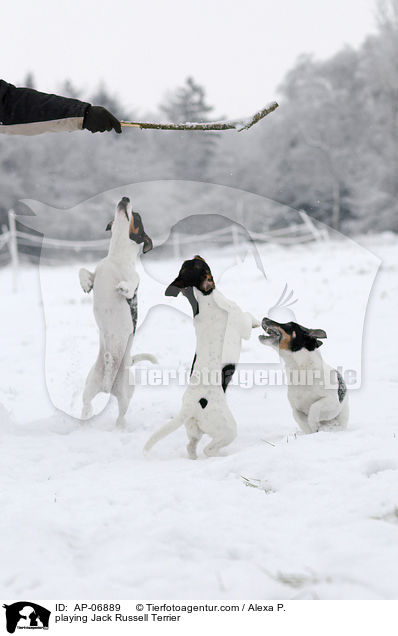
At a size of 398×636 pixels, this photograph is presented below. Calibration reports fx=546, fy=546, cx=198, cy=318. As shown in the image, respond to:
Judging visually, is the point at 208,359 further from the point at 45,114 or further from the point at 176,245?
the point at 45,114

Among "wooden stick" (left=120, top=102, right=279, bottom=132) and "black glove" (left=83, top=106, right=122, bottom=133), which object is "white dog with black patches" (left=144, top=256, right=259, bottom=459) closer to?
"wooden stick" (left=120, top=102, right=279, bottom=132)

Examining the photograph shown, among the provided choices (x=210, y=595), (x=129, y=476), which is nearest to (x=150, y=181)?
(x=129, y=476)

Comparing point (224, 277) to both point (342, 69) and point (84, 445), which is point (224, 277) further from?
point (342, 69)

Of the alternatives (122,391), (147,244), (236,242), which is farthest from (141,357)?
(236,242)

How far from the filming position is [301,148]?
26.9 meters

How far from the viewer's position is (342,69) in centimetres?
2856

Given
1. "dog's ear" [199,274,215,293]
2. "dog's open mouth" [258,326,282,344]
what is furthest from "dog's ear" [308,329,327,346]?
"dog's ear" [199,274,215,293]

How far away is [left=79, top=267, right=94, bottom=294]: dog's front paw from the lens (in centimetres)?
379

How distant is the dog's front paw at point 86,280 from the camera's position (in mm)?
3795

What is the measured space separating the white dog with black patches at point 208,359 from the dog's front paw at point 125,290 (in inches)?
22.9
